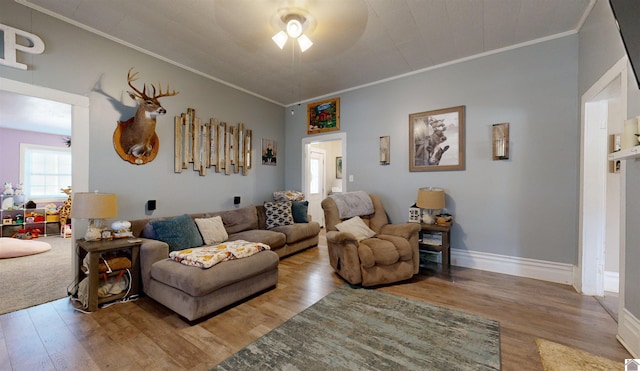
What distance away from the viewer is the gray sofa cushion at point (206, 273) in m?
2.01

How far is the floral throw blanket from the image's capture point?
85.7 inches

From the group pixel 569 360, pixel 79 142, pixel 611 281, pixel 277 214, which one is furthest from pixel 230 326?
pixel 611 281

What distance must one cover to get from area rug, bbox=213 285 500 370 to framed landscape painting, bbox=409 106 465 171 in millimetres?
2037

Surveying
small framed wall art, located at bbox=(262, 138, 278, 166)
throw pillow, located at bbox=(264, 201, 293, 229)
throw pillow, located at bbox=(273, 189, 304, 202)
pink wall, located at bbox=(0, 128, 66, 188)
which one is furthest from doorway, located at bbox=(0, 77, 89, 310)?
pink wall, located at bbox=(0, 128, 66, 188)

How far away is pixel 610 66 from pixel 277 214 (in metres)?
4.12


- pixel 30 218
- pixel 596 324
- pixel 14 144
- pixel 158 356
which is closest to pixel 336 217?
pixel 158 356

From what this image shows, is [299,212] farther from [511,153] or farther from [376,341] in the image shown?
[511,153]

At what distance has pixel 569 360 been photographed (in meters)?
1.58

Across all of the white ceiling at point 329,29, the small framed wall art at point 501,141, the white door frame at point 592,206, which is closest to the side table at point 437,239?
the small framed wall art at point 501,141

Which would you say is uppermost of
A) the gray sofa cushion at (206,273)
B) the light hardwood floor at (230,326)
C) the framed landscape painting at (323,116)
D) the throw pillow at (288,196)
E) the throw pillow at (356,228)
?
the framed landscape painting at (323,116)

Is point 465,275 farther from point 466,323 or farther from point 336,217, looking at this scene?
point 336,217

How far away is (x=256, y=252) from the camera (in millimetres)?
2572

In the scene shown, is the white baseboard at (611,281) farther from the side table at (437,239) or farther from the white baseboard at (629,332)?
the side table at (437,239)

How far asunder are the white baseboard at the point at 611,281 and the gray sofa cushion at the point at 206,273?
369 cm
